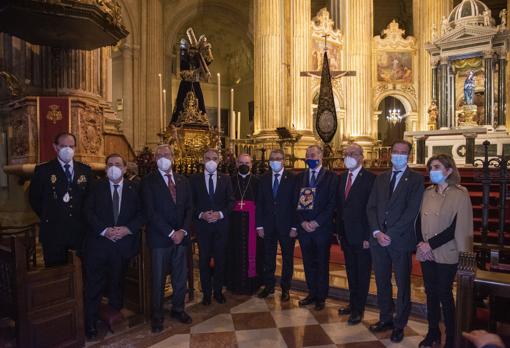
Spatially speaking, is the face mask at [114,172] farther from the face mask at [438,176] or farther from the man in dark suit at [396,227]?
the face mask at [438,176]

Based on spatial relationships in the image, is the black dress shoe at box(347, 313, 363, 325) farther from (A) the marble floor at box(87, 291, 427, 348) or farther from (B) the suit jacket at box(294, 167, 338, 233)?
(B) the suit jacket at box(294, 167, 338, 233)

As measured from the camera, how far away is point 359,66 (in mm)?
16203

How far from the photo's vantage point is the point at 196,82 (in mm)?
12477

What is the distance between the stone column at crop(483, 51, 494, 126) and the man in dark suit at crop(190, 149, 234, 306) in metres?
11.1

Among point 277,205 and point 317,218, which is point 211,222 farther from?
point 317,218

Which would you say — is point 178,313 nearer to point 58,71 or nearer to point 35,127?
point 35,127

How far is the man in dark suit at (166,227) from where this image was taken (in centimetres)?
386

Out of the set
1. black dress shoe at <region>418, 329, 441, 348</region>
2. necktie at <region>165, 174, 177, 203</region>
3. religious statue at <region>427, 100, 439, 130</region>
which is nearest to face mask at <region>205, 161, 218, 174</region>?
necktie at <region>165, 174, 177, 203</region>

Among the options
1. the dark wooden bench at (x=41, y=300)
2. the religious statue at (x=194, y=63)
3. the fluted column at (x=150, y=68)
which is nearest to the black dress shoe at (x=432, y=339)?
the dark wooden bench at (x=41, y=300)

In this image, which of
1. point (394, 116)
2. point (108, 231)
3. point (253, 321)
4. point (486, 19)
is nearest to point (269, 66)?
point (486, 19)

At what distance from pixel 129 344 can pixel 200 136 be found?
701 cm

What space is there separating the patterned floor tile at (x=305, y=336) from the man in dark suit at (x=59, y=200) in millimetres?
2113

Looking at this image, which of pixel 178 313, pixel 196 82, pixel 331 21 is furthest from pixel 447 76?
pixel 178 313

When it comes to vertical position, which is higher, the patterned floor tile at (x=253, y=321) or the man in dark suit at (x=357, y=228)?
the man in dark suit at (x=357, y=228)
